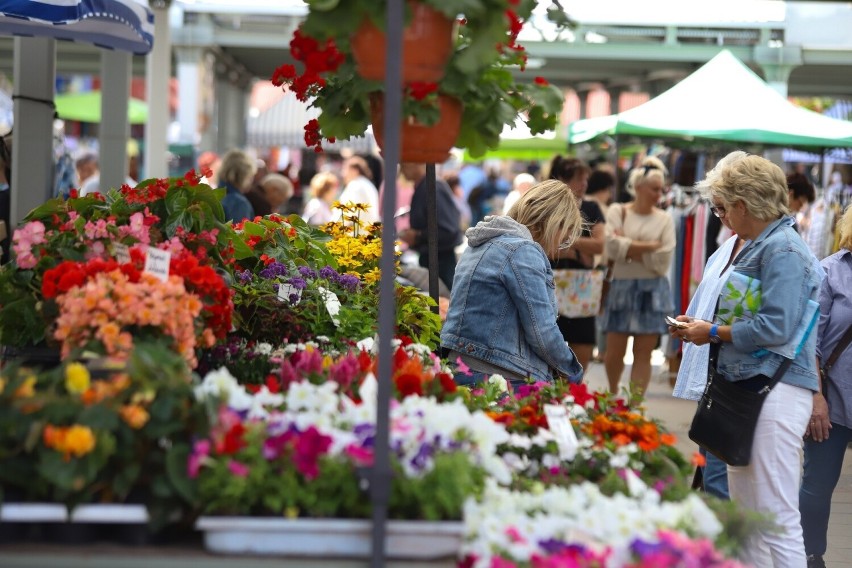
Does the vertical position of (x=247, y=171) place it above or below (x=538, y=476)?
above

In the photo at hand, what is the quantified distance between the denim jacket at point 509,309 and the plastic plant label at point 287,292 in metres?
0.57

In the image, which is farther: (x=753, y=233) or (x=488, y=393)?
(x=753, y=233)

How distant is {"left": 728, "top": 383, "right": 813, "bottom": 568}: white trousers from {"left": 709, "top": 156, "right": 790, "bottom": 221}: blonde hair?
589mm

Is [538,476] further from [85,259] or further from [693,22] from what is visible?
[693,22]

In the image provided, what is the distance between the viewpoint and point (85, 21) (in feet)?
17.5

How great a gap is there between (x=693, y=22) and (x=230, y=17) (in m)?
7.55

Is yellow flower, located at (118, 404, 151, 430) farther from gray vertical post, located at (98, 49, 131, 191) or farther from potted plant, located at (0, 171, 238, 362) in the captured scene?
gray vertical post, located at (98, 49, 131, 191)

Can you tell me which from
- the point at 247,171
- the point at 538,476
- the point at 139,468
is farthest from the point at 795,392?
the point at 247,171

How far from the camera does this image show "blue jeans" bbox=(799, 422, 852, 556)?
4.53 metres

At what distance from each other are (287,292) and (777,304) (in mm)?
1657

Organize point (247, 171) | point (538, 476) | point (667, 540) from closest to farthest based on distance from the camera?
point (667, 540) < point (538, 476) < point (247, 171)

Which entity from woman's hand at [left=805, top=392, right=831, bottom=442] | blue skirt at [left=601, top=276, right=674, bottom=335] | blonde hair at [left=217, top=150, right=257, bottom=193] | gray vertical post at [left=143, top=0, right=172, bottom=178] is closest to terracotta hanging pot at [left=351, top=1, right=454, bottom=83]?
woman's hand at [left=805, top=392, right=831, bottom=442]

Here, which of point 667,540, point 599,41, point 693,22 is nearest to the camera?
point 667,540

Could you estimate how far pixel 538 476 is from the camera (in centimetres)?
273
